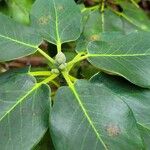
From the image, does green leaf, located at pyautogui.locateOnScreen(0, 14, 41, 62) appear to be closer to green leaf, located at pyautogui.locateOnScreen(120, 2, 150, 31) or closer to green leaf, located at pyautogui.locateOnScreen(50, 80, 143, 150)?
green leaf, located at pyautogui.locateOnScreen(50, 80, 143, 150)

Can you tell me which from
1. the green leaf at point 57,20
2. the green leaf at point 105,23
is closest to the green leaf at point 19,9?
the green leaf at point 105,23

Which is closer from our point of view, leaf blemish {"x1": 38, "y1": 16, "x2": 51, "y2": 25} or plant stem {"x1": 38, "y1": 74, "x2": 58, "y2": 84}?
plant stem {"x1": 38, "y1": 74, "x2": 58, "y2": 84}

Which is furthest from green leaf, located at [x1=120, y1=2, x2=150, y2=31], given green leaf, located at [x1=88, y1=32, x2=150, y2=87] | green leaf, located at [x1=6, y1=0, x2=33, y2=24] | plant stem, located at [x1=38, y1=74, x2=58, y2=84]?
plant stem, located at [x1=38, y1=74, x2=58, y2=84]

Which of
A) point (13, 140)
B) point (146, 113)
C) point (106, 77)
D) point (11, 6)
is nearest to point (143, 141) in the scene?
point (146, 113)

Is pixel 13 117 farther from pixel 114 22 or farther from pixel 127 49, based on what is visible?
pixel 114 22

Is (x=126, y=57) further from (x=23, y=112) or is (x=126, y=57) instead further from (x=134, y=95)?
(x=23, y=112)
